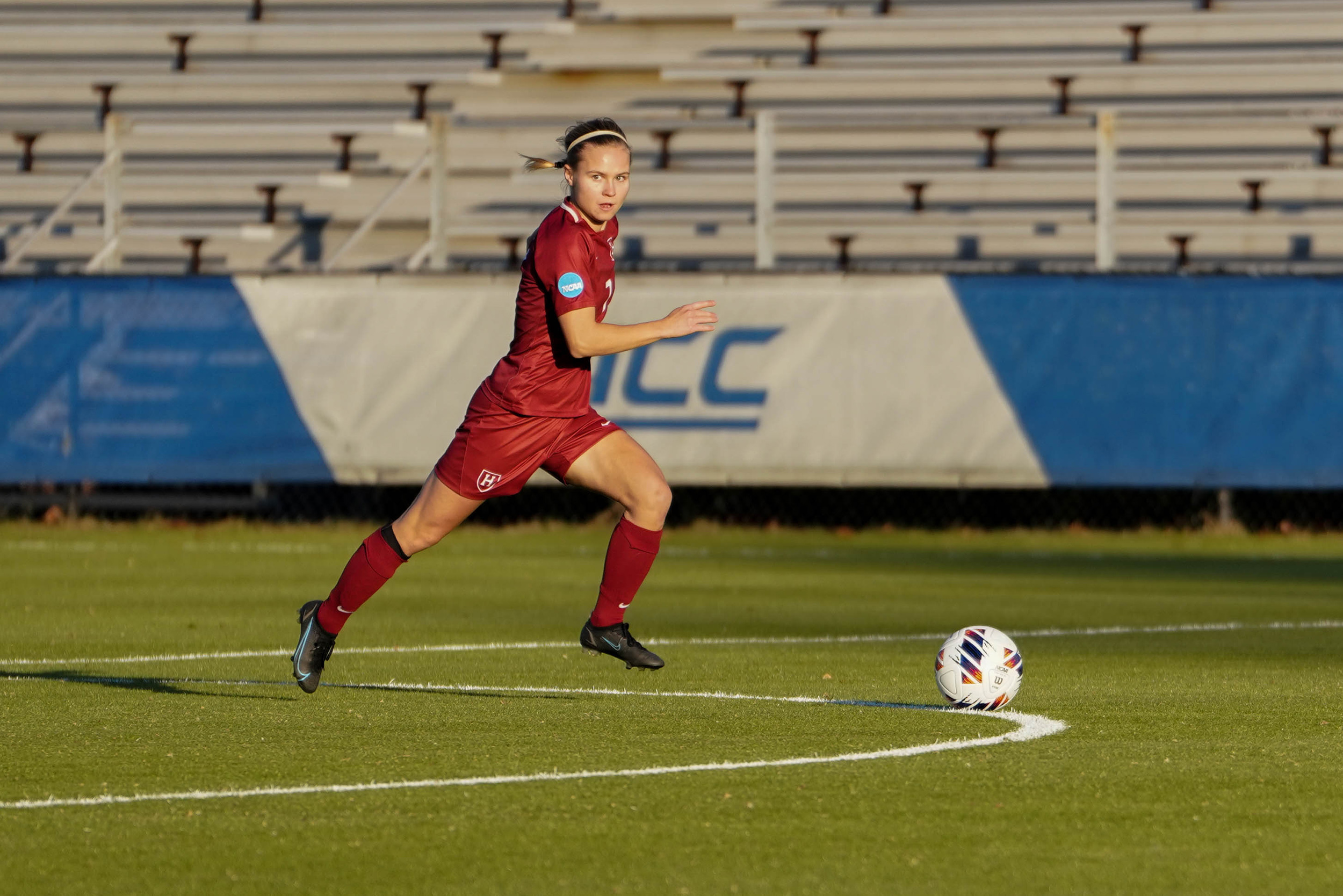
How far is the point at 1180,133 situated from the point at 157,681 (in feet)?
51.4

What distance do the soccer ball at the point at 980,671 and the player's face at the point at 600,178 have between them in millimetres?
1958

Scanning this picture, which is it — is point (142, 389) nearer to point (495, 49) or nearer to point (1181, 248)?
point (495, 49)

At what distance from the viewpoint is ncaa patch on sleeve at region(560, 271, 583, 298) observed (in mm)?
7301

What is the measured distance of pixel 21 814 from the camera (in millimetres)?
5277

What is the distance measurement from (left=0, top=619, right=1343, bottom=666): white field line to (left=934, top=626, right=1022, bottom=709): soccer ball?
9.25 feet

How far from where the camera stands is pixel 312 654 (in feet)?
24.7

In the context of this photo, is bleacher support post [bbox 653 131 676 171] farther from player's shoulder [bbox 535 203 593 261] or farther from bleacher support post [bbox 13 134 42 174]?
player's shoulder [bbox 535 203 593 261]

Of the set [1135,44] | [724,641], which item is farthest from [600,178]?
[1135,44]

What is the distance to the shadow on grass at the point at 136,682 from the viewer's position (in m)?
8.00

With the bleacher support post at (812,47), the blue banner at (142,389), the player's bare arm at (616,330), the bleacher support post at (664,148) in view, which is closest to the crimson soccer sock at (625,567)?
the player's bare arm at (616,330)

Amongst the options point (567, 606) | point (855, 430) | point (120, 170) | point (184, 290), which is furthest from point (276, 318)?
point (567, 606)

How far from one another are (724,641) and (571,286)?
3.48 meters

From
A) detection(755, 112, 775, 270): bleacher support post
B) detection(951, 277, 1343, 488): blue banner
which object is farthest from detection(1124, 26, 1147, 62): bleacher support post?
detection(951, 277, 1343, 488): blue banner

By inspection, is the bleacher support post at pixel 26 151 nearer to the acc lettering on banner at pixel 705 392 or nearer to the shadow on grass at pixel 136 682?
the acc lettering on banner at pixel 705 392
